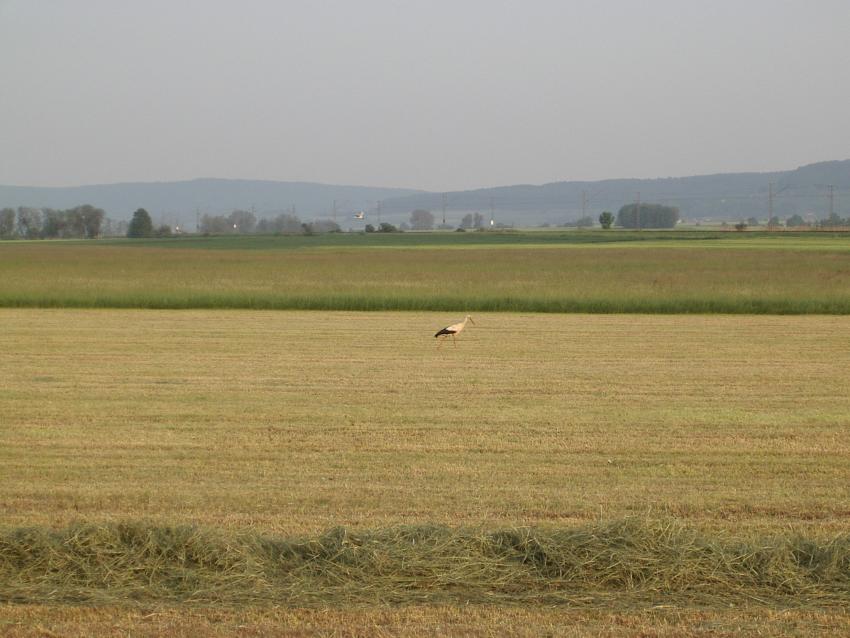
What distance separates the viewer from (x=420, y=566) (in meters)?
7.18

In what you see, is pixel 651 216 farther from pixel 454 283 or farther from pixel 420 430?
pixel 420 430

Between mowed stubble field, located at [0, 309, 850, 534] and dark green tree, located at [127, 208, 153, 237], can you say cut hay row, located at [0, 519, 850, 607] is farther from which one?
dark green tree, located at [127, 208, 153, 237]

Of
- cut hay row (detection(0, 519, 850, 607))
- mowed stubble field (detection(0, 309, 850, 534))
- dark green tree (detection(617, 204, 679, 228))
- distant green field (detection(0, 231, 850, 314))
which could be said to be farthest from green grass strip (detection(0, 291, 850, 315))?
dark green tree (detection(617, 204, 679, 228))

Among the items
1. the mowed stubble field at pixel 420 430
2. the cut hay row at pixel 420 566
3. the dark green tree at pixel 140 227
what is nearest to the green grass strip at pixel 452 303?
the mowed stubble field at pixel 420 430

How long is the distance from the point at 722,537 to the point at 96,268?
153ft

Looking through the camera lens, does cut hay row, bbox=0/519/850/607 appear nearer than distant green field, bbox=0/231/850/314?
Yes

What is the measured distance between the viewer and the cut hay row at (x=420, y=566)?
6.82 metres

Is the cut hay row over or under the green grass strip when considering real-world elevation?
under

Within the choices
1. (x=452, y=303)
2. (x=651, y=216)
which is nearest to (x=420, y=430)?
(x=452, y=303)

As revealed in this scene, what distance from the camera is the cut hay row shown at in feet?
22.4

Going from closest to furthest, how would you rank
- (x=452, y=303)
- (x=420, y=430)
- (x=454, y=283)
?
(x=420, y=430) → (x=452, y=303) → (x=454, y=283)

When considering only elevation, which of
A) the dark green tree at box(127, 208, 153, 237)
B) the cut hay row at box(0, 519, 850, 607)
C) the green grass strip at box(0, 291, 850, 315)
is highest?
the dark green tree at box(127, 208, 153, 237)

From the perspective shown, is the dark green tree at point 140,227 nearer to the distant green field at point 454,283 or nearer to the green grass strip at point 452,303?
the distant green field at point 454,283

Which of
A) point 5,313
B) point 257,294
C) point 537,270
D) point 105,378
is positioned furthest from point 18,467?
point 537,270
